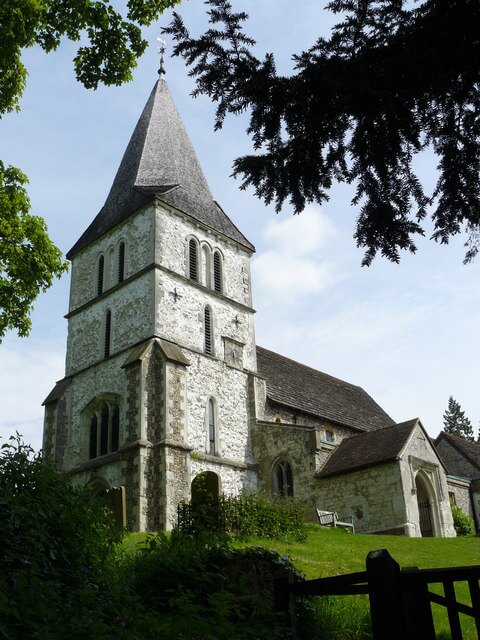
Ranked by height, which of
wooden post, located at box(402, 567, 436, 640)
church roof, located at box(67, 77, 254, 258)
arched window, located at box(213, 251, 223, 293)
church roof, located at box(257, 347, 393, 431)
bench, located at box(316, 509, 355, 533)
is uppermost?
church roof, located at box(67, 77, 254, 258)

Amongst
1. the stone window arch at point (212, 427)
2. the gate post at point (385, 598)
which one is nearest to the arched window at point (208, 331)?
the stone window arch at point (212, 427)

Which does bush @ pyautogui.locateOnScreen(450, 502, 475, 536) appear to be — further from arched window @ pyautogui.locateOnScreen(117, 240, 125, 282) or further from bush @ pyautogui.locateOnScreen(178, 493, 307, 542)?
arched window @ pyautogui.locateOnScreen(117, 240, 125, 282)

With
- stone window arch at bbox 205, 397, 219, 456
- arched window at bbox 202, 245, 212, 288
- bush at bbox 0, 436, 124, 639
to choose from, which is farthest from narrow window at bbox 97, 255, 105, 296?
bush at bbox 0, 436, 124, 639

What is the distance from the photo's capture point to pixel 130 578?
8.63m

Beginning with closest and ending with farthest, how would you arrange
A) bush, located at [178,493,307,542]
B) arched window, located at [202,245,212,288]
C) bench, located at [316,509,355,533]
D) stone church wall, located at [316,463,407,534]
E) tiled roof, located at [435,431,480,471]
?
1. bush, located at [178,493,307,542]
2. bench, located at [316,509,355,533]
3. stone church wall, located at [316,463,407,534]
4. arched window, located at [202,245,212,288]
5. tiled roof, located at [435,431,480,471]

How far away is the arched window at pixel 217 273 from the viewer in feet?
95.1

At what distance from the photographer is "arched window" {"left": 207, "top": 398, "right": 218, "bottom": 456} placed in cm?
2504

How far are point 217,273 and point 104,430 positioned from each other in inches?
331

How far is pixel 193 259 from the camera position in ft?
93.1

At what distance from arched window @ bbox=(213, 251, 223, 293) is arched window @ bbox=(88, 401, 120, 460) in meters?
6.93

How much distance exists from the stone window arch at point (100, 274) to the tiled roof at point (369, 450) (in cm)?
1218

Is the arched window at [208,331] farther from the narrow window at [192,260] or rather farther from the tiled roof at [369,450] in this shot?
the tiled roof at [369,450]

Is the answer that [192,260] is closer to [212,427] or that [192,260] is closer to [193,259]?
[193,259]

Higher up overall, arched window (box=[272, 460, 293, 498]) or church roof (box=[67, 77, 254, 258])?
church roof (box=[67, 77, 254, 258])
